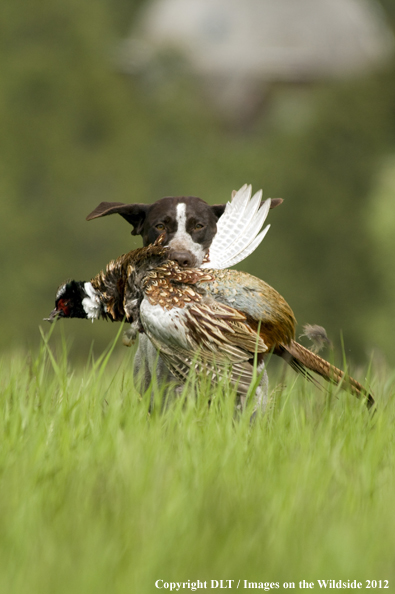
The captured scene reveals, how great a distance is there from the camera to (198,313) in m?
3.11

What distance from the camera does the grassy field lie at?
1.76m

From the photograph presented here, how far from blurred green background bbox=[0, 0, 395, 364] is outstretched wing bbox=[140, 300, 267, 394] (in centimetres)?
970

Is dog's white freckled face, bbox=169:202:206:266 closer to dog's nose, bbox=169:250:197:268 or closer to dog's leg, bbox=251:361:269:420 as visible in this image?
dog's nose, bbox=169:250:197:268

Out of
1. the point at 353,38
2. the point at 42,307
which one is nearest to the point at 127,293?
the point at 42,307

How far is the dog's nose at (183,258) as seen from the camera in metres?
3.78

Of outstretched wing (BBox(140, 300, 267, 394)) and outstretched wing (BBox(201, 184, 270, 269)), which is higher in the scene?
outstretched wing (BBox(201, 184, 270, 269))

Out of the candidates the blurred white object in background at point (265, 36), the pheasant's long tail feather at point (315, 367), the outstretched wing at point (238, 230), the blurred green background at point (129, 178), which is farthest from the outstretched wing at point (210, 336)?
the blurred white object in background at point (265, 36)

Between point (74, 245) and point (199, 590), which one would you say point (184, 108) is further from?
point (199, 590)

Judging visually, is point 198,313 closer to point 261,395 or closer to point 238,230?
point 261,395

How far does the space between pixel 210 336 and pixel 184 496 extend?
115 centimetres

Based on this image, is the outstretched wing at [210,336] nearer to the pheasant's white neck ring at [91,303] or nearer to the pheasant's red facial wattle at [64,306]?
the pheasant's white neck ring at [91,303]

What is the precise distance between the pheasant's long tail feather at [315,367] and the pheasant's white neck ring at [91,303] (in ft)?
2.86

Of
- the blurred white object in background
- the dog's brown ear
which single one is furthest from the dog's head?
the blurred white object in background

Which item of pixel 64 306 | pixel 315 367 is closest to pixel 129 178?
pixel 64 306
